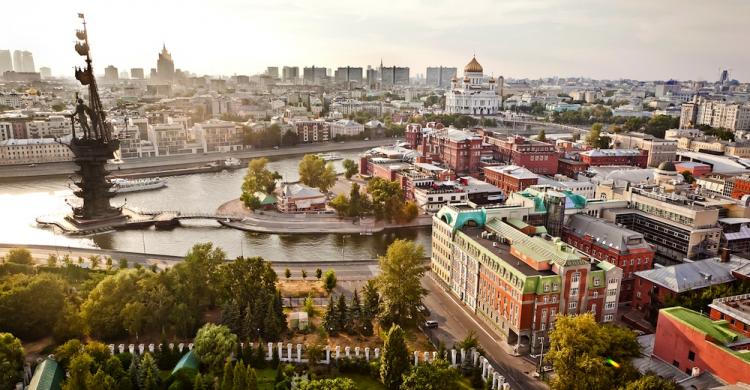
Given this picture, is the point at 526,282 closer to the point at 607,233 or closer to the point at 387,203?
the point at 607,233

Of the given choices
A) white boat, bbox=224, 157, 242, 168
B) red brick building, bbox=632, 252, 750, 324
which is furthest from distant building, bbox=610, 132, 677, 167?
white boat, bbox=224, 157, 242, 168

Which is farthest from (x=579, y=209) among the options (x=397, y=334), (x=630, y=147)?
(x=630, y=147)

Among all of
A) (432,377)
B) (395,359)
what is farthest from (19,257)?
(432,377)

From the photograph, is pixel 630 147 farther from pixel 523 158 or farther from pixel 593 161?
pixel 523 158

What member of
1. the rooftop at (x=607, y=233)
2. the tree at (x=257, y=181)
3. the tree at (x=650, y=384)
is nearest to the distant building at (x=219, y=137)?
the tree at (x=257, y=181)

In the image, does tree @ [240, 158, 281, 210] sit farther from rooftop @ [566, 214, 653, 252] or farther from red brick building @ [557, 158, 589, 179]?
red brick building @ [557, 158, 589, 179]
